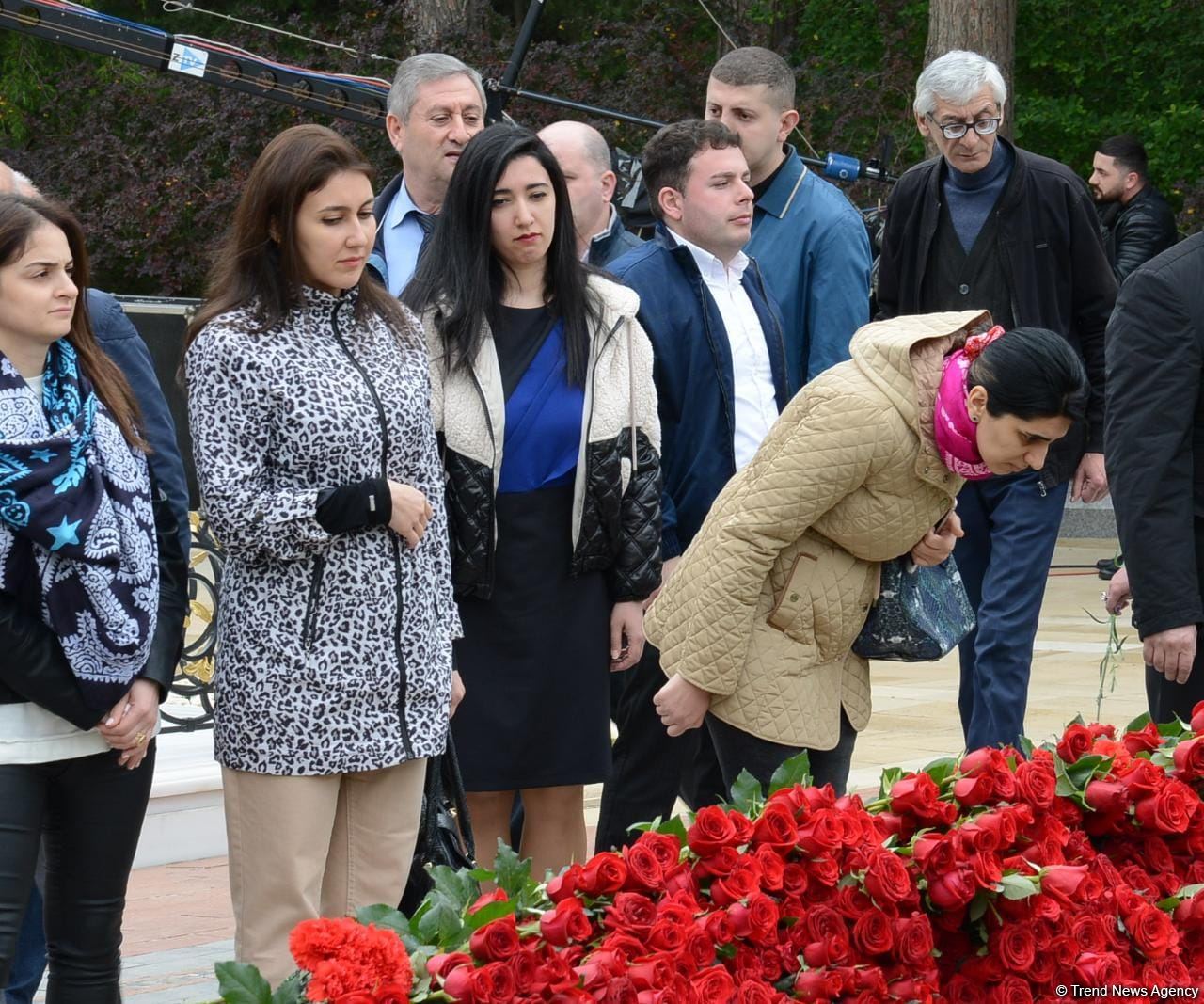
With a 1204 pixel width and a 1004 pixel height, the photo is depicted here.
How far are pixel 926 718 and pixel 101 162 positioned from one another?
16.4 m

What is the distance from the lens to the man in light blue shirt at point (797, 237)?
5230 mm

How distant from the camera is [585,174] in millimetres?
5516

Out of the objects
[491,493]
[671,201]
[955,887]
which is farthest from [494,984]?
[671,201]

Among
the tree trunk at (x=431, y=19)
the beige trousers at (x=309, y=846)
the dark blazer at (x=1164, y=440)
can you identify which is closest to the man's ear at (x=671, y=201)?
the dark blazer at (x=1164, y=440)

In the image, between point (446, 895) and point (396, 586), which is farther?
point (396, 586)

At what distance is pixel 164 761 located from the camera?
6.29 meters

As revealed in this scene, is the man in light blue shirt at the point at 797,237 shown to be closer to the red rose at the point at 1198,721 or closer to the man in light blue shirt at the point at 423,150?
the man in light blue shirt at the point at 423,150

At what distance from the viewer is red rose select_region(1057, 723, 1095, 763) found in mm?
2998

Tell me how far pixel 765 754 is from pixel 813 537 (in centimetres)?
47

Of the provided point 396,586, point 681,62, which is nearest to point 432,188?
point 396,586

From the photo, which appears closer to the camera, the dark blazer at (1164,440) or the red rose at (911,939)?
the red rose at (911,939)

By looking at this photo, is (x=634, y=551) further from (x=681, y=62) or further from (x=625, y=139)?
(x=681, y=62)

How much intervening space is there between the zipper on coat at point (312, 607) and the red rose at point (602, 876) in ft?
4.44

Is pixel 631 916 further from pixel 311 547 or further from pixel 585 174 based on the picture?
pixel 585 174
